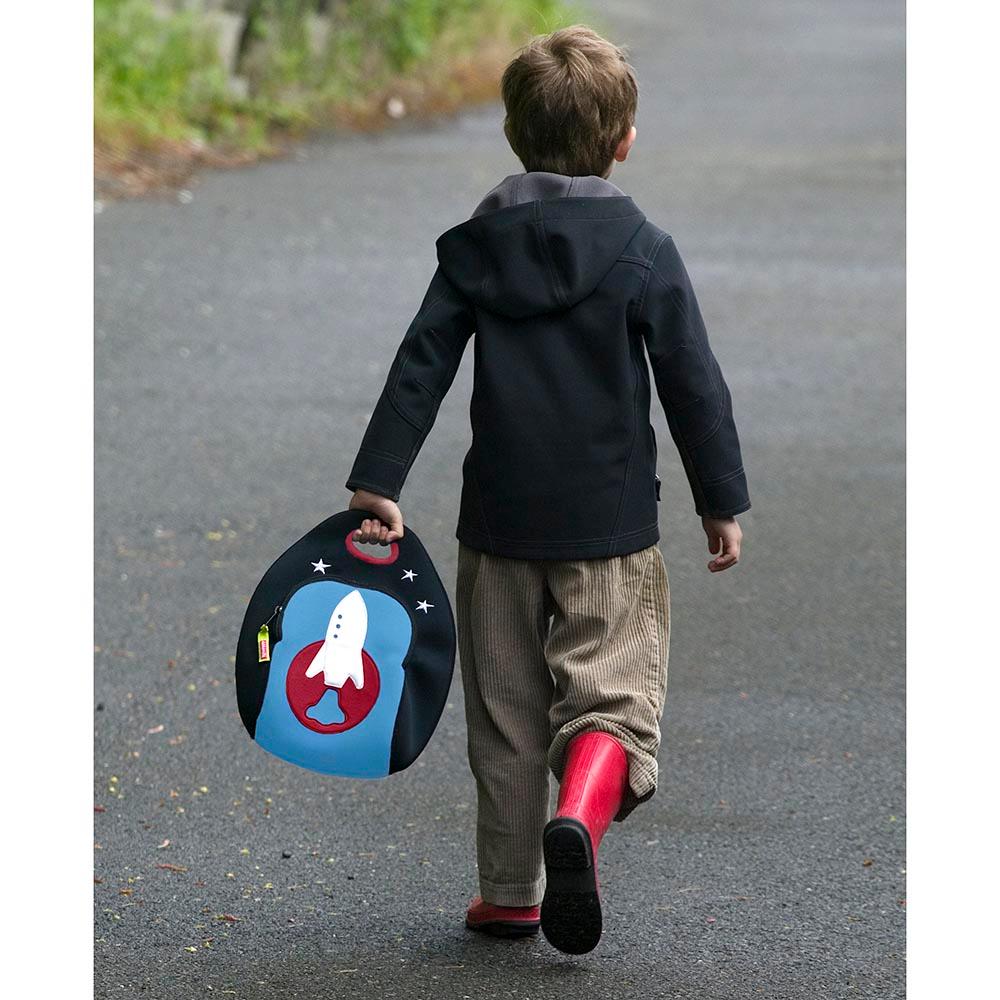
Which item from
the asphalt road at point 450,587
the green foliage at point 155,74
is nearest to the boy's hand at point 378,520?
the asphalt road at point 450,587

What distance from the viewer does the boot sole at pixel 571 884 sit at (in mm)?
2898

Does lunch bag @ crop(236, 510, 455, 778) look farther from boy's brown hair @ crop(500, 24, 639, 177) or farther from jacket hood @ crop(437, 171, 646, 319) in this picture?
boy's brown hair @ crop(500, 24, 639, 177)

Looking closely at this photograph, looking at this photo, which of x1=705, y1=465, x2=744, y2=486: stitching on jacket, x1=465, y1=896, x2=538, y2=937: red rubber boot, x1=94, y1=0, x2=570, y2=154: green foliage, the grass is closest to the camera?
x1=705, y1=465, x2=744, y2=486: stitching on jacket

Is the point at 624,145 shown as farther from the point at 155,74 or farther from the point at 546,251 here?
the point at 155,74

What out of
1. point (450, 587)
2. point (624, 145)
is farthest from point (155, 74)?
point (624, 145)

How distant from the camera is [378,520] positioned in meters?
3.21

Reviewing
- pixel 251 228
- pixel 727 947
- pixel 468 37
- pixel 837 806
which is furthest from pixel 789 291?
pixel 468 37

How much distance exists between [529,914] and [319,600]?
76 cm

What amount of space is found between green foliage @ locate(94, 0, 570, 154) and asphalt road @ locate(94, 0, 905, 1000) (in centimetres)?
99

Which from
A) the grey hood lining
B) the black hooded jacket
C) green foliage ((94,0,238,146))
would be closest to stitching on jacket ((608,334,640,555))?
the black hooded jacket

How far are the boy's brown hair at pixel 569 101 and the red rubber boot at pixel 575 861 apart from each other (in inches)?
44.5

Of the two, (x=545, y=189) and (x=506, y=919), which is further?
(x=506, y=919)

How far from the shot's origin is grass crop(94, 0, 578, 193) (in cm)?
1238

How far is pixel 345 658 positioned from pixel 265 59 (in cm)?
1208
